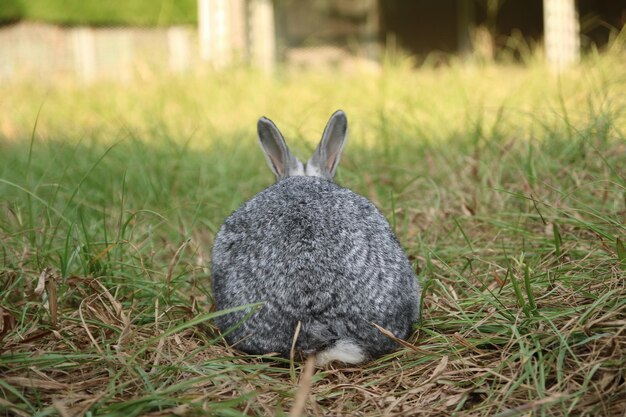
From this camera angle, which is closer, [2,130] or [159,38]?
[2,130]

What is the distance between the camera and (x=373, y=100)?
6.44 metres

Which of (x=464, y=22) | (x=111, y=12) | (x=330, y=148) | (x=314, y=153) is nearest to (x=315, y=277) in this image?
(x=314, y=153)

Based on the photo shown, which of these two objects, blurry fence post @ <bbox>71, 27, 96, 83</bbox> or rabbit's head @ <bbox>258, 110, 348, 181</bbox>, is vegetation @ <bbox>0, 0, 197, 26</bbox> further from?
rabbit's head @ <bbox>258, 110, 348, 181</bbox>

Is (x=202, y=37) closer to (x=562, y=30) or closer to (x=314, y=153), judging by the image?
(x=562, y=30)

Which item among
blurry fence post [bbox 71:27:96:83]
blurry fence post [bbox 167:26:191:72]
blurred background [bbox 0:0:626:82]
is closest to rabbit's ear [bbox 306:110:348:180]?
blurred background [bbox 0:0:626:82]

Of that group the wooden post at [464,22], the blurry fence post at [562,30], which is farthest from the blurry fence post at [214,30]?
the wooden post at [464,22]

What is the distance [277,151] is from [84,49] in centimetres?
875

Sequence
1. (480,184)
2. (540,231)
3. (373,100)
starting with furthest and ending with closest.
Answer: (373,100), (480,184), (540,231)

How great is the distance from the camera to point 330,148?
3.42 meters

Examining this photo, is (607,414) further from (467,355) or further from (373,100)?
(373,100)

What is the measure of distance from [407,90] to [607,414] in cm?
492

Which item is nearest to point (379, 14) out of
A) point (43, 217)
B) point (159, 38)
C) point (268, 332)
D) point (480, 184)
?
point (159, 38)

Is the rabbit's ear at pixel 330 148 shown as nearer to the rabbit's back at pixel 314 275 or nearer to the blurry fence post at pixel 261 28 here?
the rabbit's back at pixel 314 275

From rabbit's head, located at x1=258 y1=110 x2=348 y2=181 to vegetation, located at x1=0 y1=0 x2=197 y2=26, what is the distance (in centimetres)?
811
